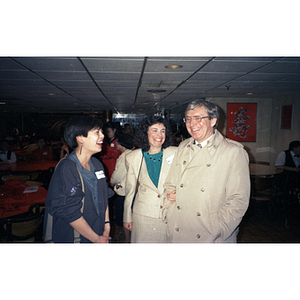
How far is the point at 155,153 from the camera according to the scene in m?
1.81

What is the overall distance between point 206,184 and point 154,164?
504 millimetres

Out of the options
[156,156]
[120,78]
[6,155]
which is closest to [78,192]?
[156,156]

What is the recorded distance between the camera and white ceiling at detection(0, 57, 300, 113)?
2.46 metres

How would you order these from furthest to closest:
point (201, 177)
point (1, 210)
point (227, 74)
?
point (227, 74), point (1, 210), point (201, 177)

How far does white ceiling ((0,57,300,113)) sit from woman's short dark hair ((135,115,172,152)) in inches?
18.7

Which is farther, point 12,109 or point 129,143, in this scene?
point 12,109

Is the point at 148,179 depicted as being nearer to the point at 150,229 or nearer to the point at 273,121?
the point at 150,229

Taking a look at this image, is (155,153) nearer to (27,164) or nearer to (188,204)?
(188,204)

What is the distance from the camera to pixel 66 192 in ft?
4.07

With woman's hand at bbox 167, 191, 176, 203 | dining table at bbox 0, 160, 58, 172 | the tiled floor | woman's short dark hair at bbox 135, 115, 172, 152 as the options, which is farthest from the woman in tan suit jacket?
dining table at bbox 0, 160, 58, 172

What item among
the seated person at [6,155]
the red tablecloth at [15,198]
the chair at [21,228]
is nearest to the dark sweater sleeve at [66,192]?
the chair at [21,228]

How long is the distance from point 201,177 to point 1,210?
2.09 m
